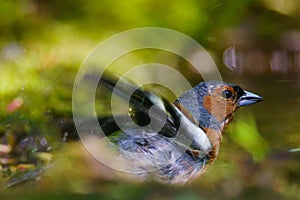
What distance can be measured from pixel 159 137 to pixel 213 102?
0.37 metres

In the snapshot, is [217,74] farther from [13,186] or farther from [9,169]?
[13,186]

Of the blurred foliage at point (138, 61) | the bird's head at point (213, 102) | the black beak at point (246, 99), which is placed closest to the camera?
the blurred foliage at point (138, 61)

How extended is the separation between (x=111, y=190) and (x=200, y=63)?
1.60 m

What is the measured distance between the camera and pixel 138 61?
324 centimetres

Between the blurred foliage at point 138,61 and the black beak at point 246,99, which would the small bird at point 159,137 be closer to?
the blurred foliage at point 138,61

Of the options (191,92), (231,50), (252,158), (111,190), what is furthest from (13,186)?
(231,50)

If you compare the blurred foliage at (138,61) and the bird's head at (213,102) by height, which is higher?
the bird's head at (213,102)

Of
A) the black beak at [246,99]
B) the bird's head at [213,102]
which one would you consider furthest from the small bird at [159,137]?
the black beak at [246,99]

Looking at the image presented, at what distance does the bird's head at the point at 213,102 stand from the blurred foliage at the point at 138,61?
0.12m

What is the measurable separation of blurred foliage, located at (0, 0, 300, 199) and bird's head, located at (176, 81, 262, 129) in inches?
4.6

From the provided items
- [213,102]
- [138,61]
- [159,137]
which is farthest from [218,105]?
[138,61]

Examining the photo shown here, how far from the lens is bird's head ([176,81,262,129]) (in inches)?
80.3

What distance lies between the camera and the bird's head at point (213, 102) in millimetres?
2039

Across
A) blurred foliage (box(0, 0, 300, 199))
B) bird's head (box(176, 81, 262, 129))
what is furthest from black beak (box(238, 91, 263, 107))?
blurred foliage (box(0, 0, 300, 199))
